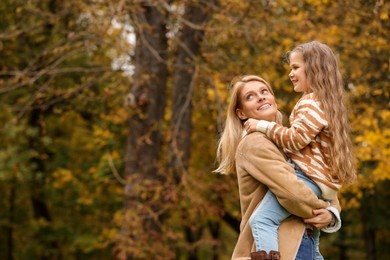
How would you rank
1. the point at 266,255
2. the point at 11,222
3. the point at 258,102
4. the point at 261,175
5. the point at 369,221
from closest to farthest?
the point at 266,255, the point at 261,175, the point at 258,102, the point at 369,221, the point at 11,222

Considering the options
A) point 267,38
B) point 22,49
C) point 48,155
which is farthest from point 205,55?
point 48,155

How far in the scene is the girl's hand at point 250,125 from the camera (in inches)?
142

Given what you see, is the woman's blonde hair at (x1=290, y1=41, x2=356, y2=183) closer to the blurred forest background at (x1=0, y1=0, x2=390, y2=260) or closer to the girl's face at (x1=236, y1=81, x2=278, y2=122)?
the girl's face at (x1=236, y1=81, x2=278, y2=122)

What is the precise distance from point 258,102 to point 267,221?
0.67m

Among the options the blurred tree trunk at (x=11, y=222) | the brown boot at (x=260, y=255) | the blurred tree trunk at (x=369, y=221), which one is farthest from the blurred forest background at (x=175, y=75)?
the blurred tree trunk at (x=369, y=221)

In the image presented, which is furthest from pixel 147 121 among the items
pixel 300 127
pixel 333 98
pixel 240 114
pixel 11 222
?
pixel 11 222

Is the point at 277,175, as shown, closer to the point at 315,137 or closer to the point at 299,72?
the point at 315,137

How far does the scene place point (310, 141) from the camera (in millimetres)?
3447

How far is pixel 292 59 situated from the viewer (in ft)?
12.1

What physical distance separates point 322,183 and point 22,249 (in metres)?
19.5

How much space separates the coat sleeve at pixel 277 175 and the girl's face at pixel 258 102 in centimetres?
19

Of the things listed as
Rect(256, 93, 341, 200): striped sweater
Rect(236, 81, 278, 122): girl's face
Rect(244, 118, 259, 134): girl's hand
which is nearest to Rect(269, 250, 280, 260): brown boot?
Rect(256, 93, 341, 200): striped sweater

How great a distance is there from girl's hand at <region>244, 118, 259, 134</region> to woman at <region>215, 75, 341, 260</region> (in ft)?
0.10

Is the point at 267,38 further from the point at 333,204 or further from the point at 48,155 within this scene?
the point at 48,155
